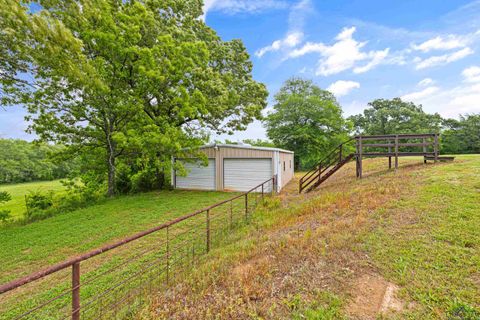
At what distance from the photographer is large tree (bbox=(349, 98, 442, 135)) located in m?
28.9

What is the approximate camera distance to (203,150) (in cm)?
1280

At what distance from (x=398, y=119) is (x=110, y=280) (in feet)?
123

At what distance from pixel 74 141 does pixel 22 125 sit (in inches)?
77.9

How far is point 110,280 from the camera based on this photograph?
3627 mm

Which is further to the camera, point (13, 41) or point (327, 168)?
point (327, 168)

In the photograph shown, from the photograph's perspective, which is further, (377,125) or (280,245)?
(377,125)

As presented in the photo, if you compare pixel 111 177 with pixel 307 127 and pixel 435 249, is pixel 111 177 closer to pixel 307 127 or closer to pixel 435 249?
pixel 435 249

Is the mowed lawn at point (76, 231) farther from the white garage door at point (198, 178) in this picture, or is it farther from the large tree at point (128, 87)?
the white garage door at point (198, 178)

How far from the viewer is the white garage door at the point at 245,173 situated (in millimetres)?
11656

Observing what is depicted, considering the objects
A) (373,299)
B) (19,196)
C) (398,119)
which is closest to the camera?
(373,299)

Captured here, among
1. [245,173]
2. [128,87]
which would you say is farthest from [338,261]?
[128,87]

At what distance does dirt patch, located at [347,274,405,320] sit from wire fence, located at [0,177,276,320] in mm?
2322

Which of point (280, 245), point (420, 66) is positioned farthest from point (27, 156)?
point (420, 66)

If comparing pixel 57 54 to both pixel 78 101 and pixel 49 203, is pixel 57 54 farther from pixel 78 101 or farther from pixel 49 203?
pixel 49 203
